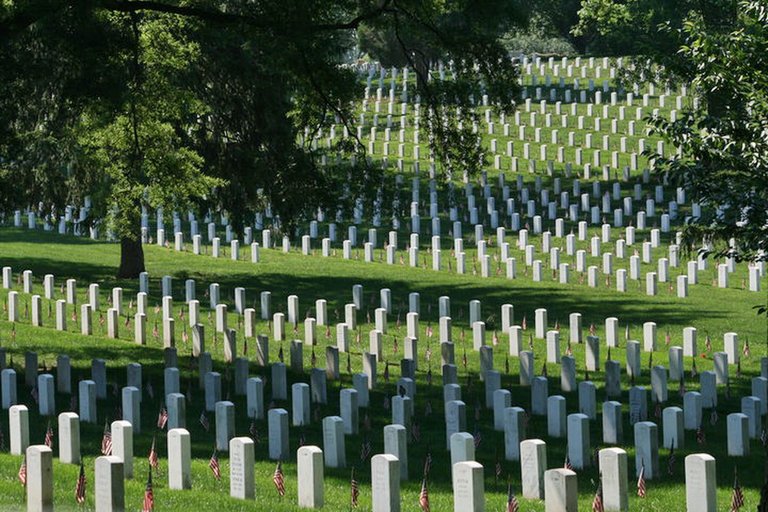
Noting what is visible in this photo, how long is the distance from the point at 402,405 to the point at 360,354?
6.05 metres

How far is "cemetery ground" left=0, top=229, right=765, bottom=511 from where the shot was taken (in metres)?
14.0

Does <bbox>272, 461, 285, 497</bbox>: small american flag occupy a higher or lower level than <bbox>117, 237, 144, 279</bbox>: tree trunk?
lower

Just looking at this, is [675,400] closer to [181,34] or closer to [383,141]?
[181,34]

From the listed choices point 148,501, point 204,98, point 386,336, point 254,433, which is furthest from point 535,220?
point 148,501

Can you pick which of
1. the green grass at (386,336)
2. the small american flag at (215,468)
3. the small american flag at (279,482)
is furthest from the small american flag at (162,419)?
the small american flag at (279,482)

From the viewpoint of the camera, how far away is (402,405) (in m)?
16.7

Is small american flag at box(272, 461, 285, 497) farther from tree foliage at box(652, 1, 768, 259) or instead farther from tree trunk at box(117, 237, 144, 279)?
tree trunk at box(117, 237, 144, 279)

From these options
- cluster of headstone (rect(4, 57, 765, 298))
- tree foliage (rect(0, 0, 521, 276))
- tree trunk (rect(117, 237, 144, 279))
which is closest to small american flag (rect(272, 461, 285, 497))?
tree foliage (rect(0, 0, 521, 276))

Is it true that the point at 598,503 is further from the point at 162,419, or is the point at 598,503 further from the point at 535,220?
the point at 535,220

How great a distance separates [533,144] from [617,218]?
11279 mm

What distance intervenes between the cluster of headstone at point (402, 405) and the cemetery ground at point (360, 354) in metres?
0.17

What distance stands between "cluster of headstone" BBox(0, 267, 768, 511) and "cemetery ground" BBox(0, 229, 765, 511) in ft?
0.56

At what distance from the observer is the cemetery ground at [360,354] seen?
552 inches

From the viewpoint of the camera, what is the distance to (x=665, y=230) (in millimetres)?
35281
